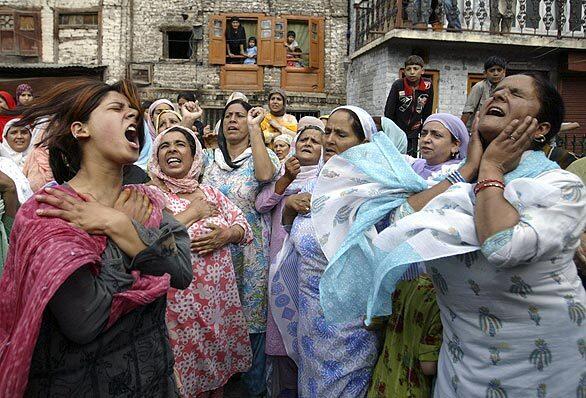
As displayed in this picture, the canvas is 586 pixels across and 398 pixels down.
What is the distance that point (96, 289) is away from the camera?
1.74 metres

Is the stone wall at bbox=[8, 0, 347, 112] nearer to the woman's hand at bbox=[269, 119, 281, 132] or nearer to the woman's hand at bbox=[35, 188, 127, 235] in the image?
the woman's hand at bbox=[269, 119, 281, 132]

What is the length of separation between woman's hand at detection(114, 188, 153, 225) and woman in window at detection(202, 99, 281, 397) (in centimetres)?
194

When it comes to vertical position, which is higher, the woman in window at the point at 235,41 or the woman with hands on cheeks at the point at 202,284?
the woman in window at the point at 235,41

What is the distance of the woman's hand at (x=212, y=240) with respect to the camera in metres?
3.29

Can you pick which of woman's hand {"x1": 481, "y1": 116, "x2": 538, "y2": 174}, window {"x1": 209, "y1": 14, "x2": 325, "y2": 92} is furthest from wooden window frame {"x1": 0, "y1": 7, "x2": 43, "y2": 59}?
woman's hand {"x1": 481, "y1": 116, "x2": 538, "y2": 174}

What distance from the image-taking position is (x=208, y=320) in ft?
10.9

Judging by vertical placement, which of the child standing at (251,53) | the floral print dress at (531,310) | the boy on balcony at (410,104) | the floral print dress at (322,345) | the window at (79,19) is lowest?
the floral print dress at (322,345)

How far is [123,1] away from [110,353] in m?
17.0

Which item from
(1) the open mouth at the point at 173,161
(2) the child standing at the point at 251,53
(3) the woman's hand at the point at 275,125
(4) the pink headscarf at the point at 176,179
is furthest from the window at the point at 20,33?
(1) the open mouth at the point at 173,161

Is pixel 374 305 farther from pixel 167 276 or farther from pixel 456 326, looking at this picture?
pixel 167 276

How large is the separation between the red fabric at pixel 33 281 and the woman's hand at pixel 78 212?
0.9 inches

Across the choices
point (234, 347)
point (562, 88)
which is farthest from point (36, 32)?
point (234, 347)

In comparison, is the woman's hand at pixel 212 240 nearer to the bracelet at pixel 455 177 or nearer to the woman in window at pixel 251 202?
the woman in window at pixel 251 202

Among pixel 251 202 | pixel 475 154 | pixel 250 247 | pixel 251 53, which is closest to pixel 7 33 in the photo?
pixel 251 53
